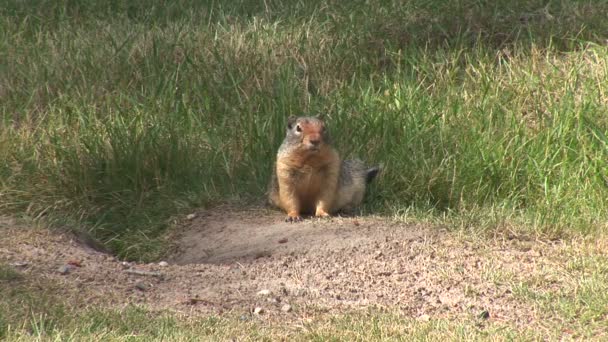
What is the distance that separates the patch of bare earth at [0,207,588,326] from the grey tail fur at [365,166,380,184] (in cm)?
46

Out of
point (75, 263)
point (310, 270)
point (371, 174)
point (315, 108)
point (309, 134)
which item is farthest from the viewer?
point (315, 108)

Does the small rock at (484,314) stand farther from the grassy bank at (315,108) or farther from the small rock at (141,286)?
the small rock at (141,286)

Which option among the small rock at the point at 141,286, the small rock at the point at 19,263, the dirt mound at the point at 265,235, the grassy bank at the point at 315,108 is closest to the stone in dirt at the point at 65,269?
the small rock at the point at 19,263

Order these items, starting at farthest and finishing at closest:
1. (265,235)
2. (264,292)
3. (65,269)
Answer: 1. (265,235)
2. (65,269)
3. (264,292)

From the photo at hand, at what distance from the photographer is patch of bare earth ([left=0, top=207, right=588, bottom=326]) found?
5.28 metres

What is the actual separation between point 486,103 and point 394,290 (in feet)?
8.56

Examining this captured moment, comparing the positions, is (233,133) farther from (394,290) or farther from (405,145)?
(394,290)

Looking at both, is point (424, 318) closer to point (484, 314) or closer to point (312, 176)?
point (484, 314)

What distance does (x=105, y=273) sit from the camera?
5637mm

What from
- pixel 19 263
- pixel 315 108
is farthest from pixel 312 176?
pixel 19 263

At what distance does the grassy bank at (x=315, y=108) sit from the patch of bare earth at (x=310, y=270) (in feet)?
1.45

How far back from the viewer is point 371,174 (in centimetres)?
707

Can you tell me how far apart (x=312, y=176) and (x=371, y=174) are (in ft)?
1.78

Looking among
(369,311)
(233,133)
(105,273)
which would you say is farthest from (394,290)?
(233,133)
